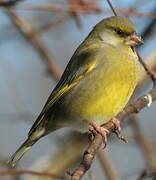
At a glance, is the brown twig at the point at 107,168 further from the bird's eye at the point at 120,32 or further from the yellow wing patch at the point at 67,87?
the bird's eye at the point at 120,32

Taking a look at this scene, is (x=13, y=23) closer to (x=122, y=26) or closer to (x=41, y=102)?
(x=122, y=26)

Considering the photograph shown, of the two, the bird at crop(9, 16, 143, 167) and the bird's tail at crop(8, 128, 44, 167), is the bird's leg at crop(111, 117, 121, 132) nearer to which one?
the bird at crop(9, 16, 143, 167)

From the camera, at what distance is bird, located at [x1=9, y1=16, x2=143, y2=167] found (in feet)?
16.2

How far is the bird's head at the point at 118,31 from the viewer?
5094mm

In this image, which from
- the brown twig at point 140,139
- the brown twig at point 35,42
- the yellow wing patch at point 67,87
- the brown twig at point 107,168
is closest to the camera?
the yellow wing patch at point 67,87

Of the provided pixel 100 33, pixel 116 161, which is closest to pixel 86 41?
pixel 100 33

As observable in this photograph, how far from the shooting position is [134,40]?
5.05 m

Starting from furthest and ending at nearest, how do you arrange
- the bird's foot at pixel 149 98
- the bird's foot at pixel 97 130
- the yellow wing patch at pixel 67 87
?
the yellow wing patch at pixel 67 87, the bird's foot at pixel 97 130, the bird's foot at pixel 149 98

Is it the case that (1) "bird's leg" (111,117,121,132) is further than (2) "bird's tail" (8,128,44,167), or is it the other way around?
(2) "bird's tail" (8,128,44,167)

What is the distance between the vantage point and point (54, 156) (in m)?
5.77

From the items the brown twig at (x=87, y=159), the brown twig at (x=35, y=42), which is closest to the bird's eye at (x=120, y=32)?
the brown twig at (x=35, y=42)

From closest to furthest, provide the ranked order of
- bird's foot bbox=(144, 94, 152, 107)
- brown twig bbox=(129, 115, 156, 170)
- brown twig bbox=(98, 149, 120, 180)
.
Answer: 1. bird's foot bbox=(144, 94, 152, 107)
2. brown twig bbox=(98, 149, 120, 180)
3. brown twig bbox=(129, 115, 156, 170)

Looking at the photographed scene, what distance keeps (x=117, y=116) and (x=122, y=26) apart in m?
0.87

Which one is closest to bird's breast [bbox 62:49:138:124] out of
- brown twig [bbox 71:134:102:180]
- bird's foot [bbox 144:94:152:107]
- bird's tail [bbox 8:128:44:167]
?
bird's tail [bbox 8:128:44:167]
